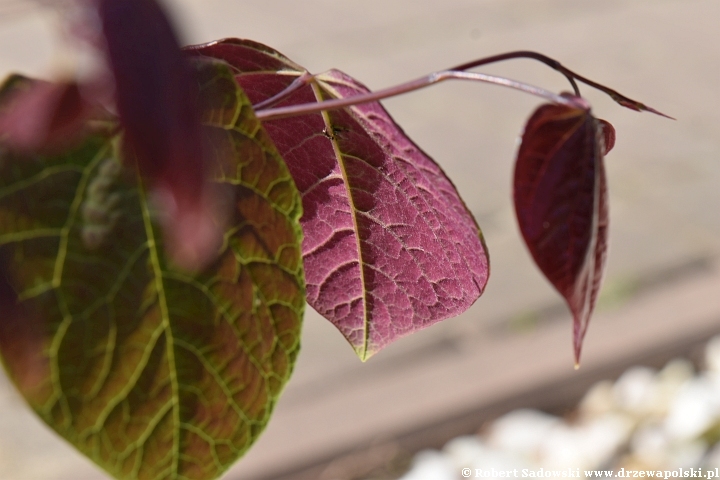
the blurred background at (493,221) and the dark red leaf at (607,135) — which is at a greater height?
the dark red leaf at (607,135)

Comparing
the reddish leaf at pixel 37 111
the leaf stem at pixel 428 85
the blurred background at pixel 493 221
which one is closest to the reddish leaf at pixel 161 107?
the reddish leaf at pixel 37 111

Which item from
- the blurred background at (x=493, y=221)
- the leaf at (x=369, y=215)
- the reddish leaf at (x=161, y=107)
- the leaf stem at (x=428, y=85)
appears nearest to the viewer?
the reddish leaf at (x=161, y=107)

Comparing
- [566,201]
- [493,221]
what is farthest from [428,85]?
[493,221]

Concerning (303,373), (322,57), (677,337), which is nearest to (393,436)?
(303,373)

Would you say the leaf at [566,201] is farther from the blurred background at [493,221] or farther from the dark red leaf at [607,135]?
the blurred background at [493,221]

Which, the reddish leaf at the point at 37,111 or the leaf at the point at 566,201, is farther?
the leaf at the point at 566,201

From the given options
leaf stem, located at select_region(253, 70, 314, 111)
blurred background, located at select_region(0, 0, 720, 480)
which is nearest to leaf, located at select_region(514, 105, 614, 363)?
leaf stem, located at select_region(253, 70, 314, 111)

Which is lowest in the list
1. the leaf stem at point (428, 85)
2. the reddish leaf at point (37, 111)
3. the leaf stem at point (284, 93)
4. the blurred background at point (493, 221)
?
the blurred background at point (493, 221)

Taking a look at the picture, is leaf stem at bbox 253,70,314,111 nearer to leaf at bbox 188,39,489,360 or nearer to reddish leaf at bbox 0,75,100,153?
leaf at bbox 188,39,489,360

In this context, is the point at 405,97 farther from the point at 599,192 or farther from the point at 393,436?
the point at 599,192
